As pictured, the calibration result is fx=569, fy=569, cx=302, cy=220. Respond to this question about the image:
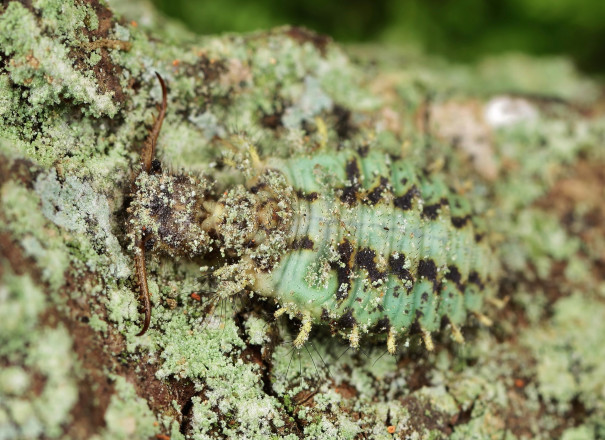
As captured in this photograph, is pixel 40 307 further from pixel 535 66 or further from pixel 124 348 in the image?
pixel 535 66

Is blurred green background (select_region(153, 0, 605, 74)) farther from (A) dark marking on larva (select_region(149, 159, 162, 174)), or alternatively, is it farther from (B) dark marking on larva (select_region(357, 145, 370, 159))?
(A) dark marking on larva (select_region(149, 159, 162, 174))

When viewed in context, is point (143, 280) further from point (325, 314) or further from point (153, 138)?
point (325, 314)

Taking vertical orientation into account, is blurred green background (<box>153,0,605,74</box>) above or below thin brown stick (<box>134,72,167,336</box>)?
above

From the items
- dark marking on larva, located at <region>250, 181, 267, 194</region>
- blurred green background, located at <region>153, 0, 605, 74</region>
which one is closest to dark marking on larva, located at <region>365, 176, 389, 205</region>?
dark marking on larva, located at <region>250, 181, 267, 194</region>

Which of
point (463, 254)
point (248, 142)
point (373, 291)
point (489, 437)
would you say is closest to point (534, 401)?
point (489, 437)

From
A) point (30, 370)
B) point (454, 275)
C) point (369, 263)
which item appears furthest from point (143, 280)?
point (454, 275)


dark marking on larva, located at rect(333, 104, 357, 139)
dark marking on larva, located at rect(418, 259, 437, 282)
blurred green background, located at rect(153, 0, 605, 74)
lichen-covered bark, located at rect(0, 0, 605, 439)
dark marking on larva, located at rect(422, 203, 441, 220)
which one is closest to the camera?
lichen-covered bark, located at rect(0, 0, 605, 439)

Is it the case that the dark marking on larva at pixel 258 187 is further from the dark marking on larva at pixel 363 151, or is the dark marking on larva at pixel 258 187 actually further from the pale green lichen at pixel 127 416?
the pale green lichen at pixel 127 416
